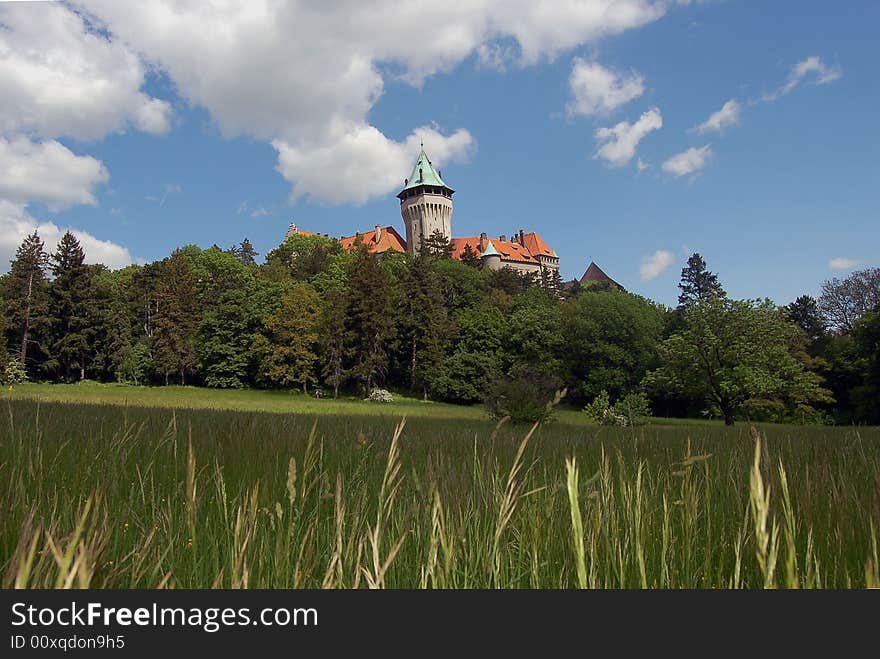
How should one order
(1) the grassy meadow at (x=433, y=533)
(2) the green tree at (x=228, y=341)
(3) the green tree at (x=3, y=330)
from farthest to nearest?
(2) the green tree at (x=228, y=341) → (3) the green tree at (x=3, y=330) → (1) the grassy meadow at (x=433, y=533)

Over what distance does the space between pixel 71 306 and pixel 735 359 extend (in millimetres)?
63784

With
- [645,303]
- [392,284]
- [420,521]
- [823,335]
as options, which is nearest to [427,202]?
[392,284]

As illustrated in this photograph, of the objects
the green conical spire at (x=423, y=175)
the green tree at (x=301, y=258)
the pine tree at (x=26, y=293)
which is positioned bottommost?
the pine tree at (x=26, y=293)

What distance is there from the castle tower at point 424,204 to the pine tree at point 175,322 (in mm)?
51562

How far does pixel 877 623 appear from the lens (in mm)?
1146

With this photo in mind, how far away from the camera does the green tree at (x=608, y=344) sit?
55.8 meters

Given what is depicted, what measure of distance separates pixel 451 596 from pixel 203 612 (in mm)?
536

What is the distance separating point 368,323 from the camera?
57844mm

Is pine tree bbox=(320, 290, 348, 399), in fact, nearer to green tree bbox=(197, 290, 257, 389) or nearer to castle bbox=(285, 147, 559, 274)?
green tree bbox=(197, 290, 257, 389)

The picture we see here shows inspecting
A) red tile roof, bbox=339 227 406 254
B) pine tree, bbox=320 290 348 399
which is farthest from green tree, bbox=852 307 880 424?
red tile roof, bbox=339 227 406 254


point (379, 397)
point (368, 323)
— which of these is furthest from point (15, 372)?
point (379, 397)

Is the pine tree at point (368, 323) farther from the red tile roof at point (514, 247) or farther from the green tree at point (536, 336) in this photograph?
the red tile roof at point (514, 247)

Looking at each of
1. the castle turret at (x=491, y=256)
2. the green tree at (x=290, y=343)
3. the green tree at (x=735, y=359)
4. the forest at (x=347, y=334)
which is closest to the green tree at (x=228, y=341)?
the forest at (x=347, y=334)

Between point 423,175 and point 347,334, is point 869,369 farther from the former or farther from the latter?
point 423,175
